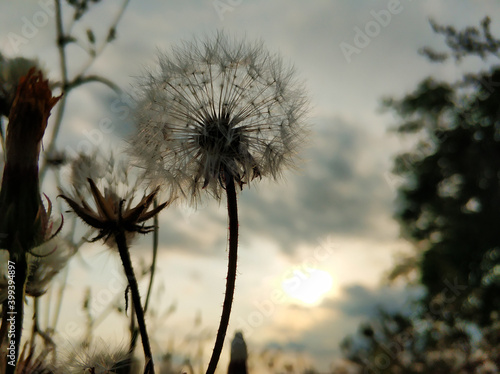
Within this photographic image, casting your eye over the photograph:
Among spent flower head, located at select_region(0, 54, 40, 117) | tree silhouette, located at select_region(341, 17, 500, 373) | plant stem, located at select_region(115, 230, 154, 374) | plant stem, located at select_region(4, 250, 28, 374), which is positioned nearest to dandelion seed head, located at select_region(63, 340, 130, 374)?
plant stem, located at select_region(115, 230, 154, 374)

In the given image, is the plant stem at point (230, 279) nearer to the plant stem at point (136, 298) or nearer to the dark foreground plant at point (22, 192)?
the plant stem at point (136, 298)

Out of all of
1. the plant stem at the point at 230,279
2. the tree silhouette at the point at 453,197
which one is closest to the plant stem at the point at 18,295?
the plant stem at the point at 230,279

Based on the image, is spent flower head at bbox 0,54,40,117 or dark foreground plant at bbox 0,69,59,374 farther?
spent flower head at bbox 0,54,40,117

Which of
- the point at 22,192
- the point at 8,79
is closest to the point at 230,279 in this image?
the point at 22,192

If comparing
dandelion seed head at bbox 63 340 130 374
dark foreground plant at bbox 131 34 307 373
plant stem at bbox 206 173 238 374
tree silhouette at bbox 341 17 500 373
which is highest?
tree silhouette at bbox 341 17 500 373

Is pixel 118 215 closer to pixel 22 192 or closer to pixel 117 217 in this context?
pixel 117 217

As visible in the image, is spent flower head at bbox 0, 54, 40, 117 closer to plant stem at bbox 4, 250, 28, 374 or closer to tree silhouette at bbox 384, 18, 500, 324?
plant stem at bbox 4, 250, 28, 374
